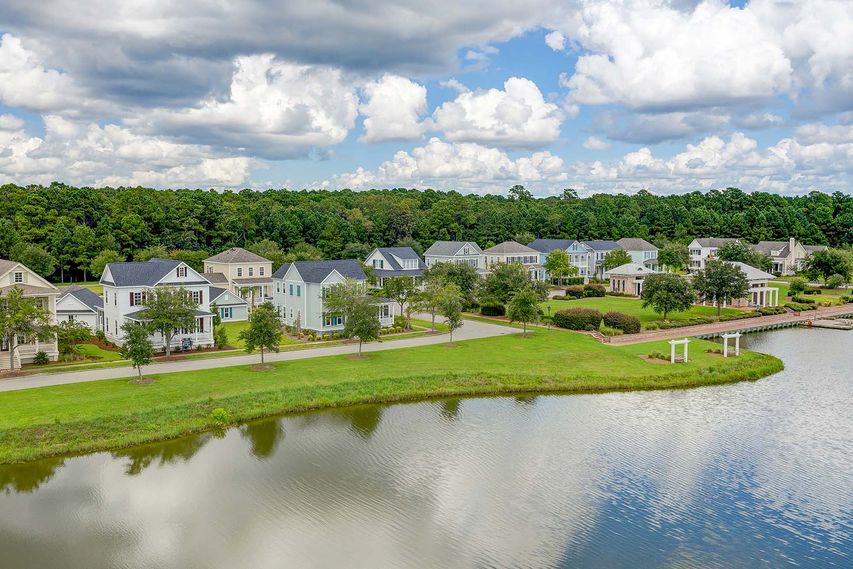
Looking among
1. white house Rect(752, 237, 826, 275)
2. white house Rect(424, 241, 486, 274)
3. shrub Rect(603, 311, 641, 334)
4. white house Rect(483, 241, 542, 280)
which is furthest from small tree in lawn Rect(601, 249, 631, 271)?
shrub Rect(603, 311, 641, 334)

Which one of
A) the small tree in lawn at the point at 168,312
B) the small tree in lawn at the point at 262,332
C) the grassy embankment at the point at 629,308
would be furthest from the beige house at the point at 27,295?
the grassy embankment at the point at 629,308

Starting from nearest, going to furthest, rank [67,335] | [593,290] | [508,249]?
[67,335] → [593,290] → [508,249]

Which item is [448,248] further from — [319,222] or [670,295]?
[670,295]

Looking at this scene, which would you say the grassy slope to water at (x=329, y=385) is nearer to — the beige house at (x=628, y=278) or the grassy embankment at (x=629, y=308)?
the grassy embankment at (x=629, y=308)

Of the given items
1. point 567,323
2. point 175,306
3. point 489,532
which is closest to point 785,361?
point 567,323

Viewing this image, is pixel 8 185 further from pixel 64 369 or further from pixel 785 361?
pixel 785 361

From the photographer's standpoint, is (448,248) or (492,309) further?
(448,248)

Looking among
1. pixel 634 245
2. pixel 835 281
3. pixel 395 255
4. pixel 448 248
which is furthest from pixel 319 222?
pixel 835 281
